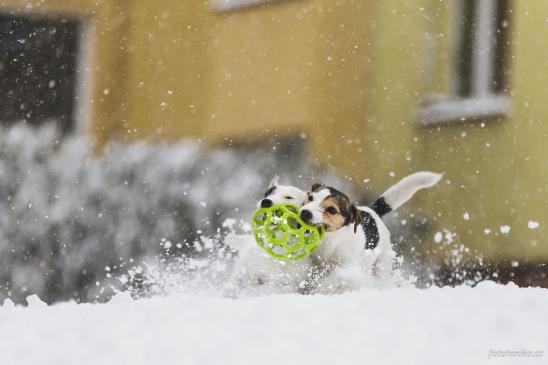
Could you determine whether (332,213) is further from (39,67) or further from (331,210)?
(39,67)

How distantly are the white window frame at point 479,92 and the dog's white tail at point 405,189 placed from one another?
101cm

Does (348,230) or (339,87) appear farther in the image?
(339,87)

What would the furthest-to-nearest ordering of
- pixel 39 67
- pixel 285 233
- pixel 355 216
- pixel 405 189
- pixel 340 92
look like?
1. pixel 39 67
2. pixel 340 92
3. pixel 405 189
4. pixel 355 216
5. pixel 285 233

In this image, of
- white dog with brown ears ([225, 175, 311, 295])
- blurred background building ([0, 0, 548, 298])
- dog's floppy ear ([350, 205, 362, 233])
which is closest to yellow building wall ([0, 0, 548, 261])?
blurred background building ([0, 0, 548, 298])

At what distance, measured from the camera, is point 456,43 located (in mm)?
4699

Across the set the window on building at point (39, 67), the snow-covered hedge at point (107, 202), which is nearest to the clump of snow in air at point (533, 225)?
the snow-covered hedge at point (107, 202)

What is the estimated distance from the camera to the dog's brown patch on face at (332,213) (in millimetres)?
2902

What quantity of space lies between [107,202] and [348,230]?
2.50 metres

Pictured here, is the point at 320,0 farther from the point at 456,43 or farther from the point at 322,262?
the point at 322,262

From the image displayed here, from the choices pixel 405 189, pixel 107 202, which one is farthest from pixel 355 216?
pixel 107 202

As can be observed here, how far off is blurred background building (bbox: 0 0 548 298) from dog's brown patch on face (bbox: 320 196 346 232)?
5.18ft

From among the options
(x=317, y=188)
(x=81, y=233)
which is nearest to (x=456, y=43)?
(x=317, y=188)

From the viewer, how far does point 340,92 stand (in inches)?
200

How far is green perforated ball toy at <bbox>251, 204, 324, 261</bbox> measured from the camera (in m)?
2.80
